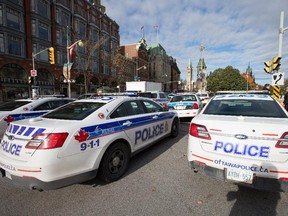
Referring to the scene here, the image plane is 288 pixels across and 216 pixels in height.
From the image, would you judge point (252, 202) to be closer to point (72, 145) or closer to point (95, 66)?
point (72, 145)

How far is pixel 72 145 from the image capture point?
2713 mm

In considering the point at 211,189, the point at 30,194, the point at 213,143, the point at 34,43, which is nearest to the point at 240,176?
the point at 213,143

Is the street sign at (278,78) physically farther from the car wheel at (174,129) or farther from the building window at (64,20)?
the building window at (64,20)

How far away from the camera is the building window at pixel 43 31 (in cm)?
2422

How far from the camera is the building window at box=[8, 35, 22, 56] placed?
68.3 ft

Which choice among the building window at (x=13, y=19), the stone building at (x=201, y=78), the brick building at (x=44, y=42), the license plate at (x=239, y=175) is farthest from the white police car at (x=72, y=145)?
the stone building at (x=201, y=78)

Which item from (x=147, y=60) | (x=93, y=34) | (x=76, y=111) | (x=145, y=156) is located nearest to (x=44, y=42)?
(x=93, y=34)

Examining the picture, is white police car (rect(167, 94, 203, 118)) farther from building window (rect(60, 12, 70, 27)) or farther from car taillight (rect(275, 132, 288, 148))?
building window (rect(60, 12, 70, 27))

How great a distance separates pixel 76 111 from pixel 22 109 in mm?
3183

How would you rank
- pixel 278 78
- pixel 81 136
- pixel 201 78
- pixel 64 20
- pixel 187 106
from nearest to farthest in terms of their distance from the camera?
pixel 81 136 < pixel 187 106 < pixel 278 78 < pixel 64 20 < pixel 201 78

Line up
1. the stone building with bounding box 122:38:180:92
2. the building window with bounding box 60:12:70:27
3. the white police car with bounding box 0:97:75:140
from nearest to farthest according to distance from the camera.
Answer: the white police car with bounding box 0:97:75:140
the building window with bounding box 60:12:70:27
the stone building with bounding box 122:38:180:92

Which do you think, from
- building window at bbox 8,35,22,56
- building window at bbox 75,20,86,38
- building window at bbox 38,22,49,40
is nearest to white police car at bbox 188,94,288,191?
building window at bbox 8,35,22,56

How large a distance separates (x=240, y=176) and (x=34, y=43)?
27.5m

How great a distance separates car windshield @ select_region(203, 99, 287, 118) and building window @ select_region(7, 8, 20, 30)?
25347 mm
